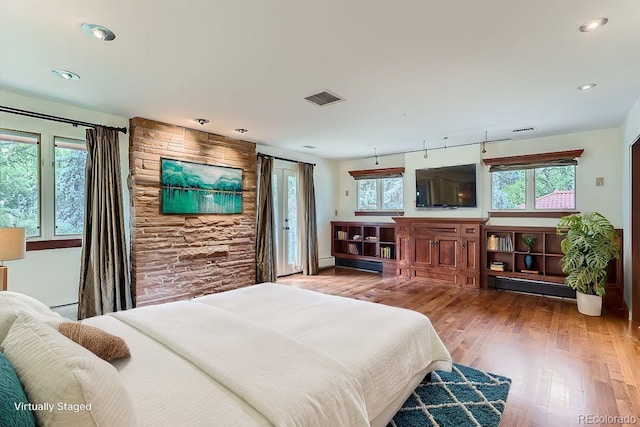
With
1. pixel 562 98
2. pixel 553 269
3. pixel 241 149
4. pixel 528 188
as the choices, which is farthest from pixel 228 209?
pixel 553 269

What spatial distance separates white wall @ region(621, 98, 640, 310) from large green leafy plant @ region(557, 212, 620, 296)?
15 cm

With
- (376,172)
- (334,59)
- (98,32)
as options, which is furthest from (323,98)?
(376,172)

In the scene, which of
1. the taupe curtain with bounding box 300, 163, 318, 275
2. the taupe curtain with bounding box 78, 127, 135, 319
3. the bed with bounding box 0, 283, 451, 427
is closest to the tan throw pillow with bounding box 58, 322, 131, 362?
the bed with bounding box 0, 283, 451, 427

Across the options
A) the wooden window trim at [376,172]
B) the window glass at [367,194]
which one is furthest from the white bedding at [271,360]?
the window glass at [367,194]

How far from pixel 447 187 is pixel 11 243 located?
5.75 metres

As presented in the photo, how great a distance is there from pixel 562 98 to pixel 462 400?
3.14 m

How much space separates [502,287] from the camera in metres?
5.05

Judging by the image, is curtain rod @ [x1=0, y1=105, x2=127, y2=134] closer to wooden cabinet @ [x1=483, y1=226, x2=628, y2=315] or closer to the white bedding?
the white bedding

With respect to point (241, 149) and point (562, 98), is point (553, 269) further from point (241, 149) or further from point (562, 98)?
point (241, 149)

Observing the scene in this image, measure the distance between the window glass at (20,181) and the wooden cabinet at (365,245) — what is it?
5.15m

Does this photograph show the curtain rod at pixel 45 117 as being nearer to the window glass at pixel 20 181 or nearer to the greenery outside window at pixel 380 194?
the window glass at pixel 20 181

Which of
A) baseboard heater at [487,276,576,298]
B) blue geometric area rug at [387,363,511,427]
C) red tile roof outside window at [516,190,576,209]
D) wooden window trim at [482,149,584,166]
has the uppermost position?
wooden window trim at [482,149,584,166]

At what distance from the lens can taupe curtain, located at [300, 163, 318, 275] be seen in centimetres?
630

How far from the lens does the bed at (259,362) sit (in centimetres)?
105
